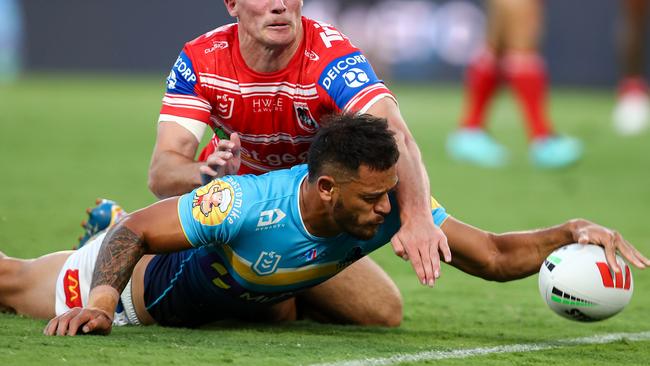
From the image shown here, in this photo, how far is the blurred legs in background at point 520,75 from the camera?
1112 centimetres

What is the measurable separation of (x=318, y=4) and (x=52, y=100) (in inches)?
215

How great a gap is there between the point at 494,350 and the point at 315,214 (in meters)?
0.86

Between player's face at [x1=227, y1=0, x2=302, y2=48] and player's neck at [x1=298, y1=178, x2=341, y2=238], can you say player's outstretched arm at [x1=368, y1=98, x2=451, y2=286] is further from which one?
player's face at [x1=227, y1=0, x2=302, y2=48]

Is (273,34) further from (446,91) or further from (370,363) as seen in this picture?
(446,91)

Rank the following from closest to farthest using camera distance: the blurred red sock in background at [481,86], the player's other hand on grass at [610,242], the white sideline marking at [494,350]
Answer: the white sideline marking at [494,350]
the player's other hand on grass at [610,242]
the blurred red sock in background at [481,86]

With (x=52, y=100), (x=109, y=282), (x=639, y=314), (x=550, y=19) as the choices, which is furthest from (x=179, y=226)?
(x=550, y=19)

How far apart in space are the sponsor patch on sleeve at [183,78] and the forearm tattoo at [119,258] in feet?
3.25

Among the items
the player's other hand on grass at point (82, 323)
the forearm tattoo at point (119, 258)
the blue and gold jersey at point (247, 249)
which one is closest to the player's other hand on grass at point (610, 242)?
the blue and gold jersey at point (247, 249)

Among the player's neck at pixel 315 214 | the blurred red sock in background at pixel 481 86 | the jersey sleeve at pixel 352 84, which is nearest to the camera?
the player's neck at pixel 315 214

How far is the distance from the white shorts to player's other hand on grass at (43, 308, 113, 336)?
58 centimetres

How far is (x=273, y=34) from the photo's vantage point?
5.15 meters

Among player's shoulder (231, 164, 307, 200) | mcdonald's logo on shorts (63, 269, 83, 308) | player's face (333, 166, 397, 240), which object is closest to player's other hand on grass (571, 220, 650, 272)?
player's face (333, 166, 397, 240)

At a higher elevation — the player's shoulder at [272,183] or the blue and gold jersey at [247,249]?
the player's shoulder at [272,183]

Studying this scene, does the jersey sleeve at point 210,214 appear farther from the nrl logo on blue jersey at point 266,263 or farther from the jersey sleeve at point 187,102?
the jersey sleeve at point 187,102
